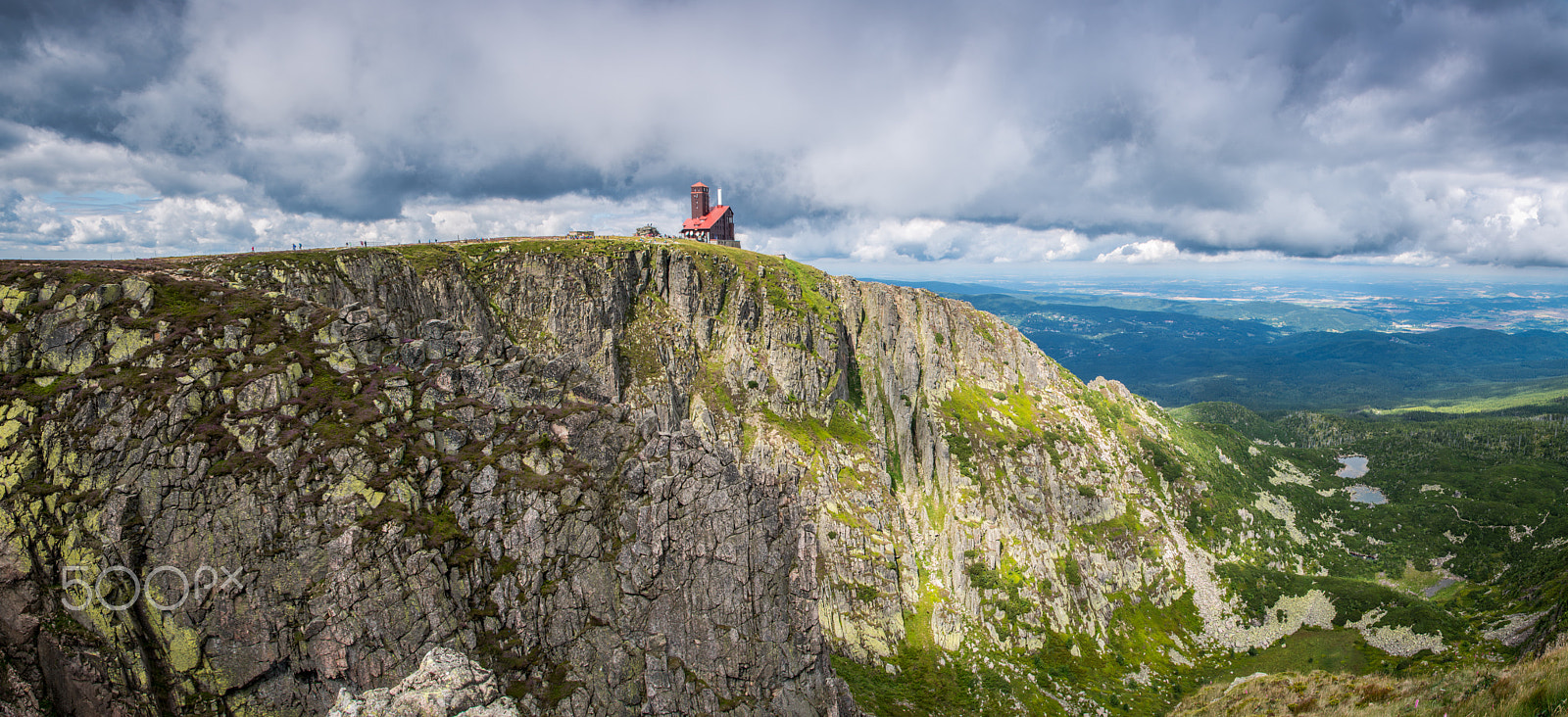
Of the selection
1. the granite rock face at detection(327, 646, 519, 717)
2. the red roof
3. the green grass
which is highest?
the red roof

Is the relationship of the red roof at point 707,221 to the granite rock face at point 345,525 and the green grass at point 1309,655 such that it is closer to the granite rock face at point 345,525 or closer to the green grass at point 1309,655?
the granite rock face at point 345,525

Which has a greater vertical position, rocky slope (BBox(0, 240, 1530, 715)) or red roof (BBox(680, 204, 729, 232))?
red roof (BBox(680, 204, 729, 232))

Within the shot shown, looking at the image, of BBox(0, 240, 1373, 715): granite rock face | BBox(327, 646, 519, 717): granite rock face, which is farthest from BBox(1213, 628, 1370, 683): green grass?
BBox(327, 646, 519, 717): granite rock face

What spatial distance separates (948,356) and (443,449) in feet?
539

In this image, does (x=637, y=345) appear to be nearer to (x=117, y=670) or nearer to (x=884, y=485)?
(x=884, y=485)

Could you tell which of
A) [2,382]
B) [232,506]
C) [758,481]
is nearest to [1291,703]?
[758,481]

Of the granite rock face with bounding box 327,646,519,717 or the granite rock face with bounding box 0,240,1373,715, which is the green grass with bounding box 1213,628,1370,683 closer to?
the granite rock face with bounding box 0,240,1373,715

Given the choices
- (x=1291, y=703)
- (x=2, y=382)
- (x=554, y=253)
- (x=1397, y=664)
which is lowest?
(x=1397, y=664)

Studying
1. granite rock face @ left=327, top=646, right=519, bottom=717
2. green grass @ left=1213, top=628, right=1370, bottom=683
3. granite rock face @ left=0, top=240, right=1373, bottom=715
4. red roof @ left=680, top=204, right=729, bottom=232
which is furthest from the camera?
red roof @ left=680, top=204, right=729, bottom=232

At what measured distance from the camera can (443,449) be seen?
5241 centimetres

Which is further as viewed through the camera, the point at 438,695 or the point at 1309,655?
the point at 1309,655

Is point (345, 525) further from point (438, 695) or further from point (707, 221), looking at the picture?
point (707, 221)

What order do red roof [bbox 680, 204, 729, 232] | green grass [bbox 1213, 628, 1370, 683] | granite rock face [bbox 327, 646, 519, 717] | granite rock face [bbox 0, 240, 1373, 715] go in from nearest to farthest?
granite rock face [bbox 327, 646, 519, 717]
granite rock face [bbox 0, 240, 1373, 715]
green grass [bbox 1213, 628, 1370, 683]
red roof [bbox 680, 204, 729, 232]

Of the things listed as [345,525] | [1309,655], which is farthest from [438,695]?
[1309,655]
